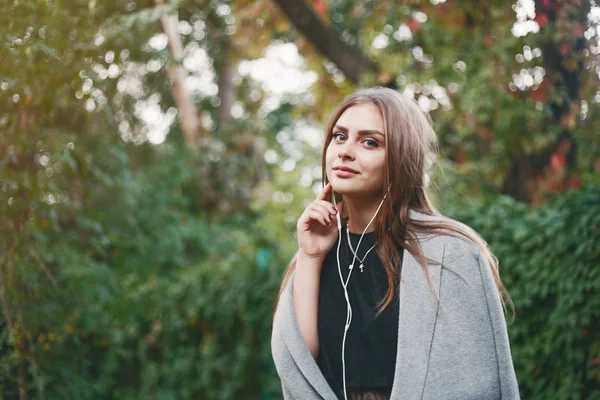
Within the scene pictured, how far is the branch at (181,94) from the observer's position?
1093 centimetres

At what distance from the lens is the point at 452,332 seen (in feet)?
6.23

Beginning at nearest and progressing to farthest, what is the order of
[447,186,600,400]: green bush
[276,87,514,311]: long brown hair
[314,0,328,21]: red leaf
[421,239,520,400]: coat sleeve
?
[421,239,520,400]: coat sleeve, [276,87,514,311]: long brown hair, [447,186,600,400]: green bush, [314,0,328,21]: red leaf

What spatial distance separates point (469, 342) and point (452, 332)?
2.2 inches

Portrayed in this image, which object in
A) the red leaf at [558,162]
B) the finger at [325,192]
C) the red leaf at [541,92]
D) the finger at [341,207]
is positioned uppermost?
the red leaf at [541,92]

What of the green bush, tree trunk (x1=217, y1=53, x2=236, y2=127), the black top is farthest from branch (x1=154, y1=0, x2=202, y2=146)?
the black top

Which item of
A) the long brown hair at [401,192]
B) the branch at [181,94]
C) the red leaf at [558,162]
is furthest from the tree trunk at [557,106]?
the branch at [181,94]

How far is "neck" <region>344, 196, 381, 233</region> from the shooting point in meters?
2.25

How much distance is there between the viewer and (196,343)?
655 cm

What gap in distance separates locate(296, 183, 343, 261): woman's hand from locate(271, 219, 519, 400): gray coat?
13.4 inches

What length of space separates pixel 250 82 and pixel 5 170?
11.0m

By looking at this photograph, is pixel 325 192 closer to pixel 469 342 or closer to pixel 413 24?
pixel 469 342

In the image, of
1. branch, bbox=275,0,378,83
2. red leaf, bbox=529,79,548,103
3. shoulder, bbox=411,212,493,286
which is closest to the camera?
shoulder, bbox=411,212,493,286

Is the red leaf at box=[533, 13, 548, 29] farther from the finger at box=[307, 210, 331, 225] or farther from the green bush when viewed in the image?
the finger at box=[307, 210, 331, 225]

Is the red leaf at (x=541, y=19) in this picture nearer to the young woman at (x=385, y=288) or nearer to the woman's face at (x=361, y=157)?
the young woman at (x=385, y=288)
